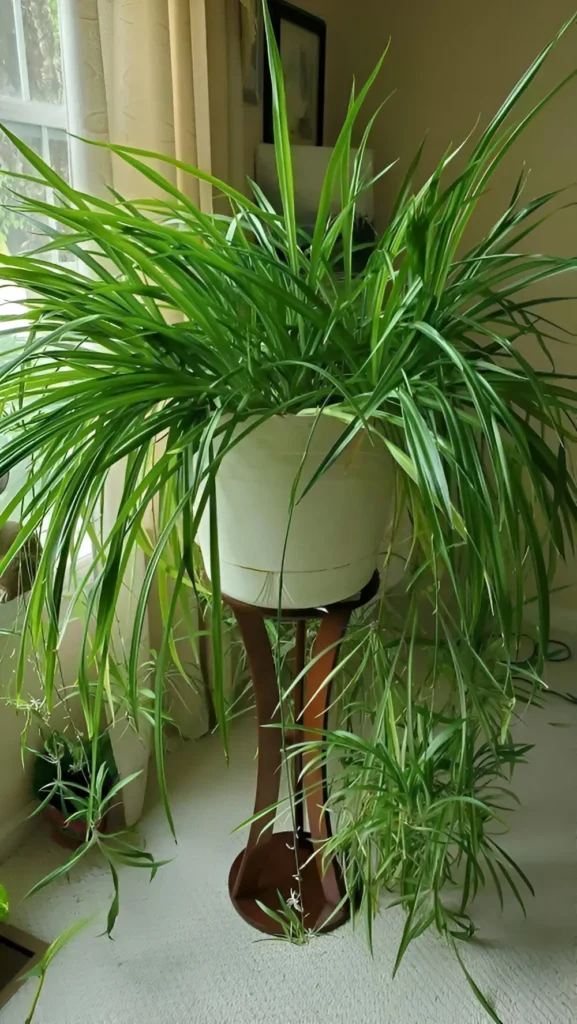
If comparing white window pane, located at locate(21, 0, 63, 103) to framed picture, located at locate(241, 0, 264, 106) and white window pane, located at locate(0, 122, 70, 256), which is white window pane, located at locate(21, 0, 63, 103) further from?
framed picture, located at locate(241, 0, 264, 106)

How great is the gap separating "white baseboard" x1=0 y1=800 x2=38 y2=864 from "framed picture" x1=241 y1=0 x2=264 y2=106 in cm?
144

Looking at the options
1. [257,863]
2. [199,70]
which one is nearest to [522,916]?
[257,863]

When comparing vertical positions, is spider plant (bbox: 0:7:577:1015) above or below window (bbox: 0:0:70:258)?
below

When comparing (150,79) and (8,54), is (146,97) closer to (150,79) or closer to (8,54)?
(150,79)

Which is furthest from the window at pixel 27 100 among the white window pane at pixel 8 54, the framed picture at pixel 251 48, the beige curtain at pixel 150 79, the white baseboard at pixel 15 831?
the white baseboard at pixel 15 831

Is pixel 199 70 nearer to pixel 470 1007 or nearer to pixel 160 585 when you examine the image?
pixel 160 585

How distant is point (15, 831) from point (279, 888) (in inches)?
19.7

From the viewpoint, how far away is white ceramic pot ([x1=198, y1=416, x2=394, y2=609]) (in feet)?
2.70

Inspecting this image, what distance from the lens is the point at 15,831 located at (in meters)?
1.39

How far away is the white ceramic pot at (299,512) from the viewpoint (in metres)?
0.82

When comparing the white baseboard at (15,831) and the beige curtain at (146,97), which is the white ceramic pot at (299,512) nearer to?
the beige curtain at (146,97)

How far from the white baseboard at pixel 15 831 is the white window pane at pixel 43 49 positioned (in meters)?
1.24

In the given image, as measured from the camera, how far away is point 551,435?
74.9 inches

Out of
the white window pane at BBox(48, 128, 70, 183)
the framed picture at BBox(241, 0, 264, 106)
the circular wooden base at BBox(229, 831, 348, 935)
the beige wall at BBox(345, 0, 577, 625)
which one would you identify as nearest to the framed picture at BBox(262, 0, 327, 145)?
the framed picture at BBox(241, 0, 264, 106)
